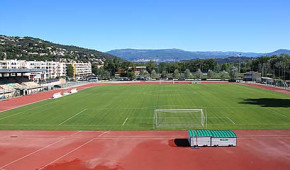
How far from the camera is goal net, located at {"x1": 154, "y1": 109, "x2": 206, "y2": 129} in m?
28.4

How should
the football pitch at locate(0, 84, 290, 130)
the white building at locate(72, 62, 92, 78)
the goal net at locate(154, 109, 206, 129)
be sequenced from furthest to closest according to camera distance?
the white building at locate(72, 62, 92, 78) → the football pitch at locate(0, 84, 290, 130) → the goal net at locate(154, 109, 206, 129)

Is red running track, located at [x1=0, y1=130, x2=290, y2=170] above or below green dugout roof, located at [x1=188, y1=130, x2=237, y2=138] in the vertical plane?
below

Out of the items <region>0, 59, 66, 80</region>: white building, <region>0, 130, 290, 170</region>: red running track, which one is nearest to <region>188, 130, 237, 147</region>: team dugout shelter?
<region>0, 130, 290, 170</region>: red running track

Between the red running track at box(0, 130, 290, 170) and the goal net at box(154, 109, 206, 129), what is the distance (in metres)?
2.57

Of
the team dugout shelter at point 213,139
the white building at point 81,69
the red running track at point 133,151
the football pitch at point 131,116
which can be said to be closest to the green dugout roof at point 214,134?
the team dugout shelter at point 213,139

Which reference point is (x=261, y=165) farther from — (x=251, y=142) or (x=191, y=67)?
(x=191, y=67)

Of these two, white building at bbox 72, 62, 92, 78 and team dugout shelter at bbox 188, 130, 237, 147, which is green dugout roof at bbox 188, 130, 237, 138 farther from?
white building at bbox 72, 62, 92, 78

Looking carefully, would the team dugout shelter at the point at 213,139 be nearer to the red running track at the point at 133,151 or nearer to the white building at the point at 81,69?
the red running track at the point at 133,151

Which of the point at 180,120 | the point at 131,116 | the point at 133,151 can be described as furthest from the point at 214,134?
the point at 131,116

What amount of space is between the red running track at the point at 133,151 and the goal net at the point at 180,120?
257cm

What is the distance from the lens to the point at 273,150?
2073 cm

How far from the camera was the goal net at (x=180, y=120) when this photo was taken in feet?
93.0

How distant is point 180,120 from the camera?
30.9 meters

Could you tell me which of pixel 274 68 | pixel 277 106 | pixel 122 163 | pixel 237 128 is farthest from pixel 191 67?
pixel 122 163
